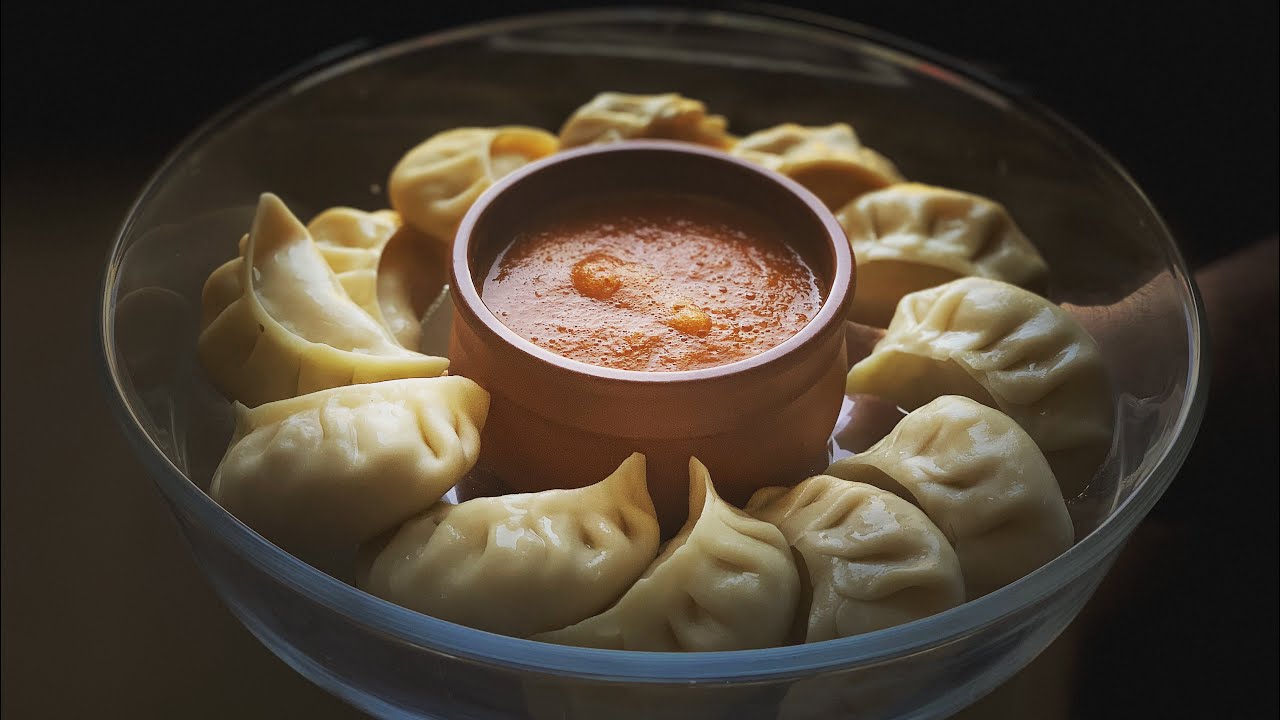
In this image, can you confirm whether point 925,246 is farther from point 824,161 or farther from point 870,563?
point 870,563

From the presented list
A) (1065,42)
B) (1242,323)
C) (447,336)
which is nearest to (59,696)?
(447,336)

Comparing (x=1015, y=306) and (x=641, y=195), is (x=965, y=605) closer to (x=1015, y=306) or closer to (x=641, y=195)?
(x=1015, y=306)

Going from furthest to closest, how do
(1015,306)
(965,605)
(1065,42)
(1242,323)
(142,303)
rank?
(1065,42) → (1242,323) → (142,303) → (1015,306) → (965,605)

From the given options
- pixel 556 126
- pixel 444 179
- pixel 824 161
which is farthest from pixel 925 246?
pixel 556 126

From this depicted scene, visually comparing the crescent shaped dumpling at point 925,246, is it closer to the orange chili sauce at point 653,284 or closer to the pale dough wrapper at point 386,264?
the orange chili sauce at point 653,284

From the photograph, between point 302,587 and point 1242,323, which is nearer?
point 302,587

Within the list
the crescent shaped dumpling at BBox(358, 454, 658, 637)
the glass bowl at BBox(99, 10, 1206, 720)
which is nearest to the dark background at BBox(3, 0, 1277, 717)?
the glass bowl at BBox(99, 10, 1206, 720)
